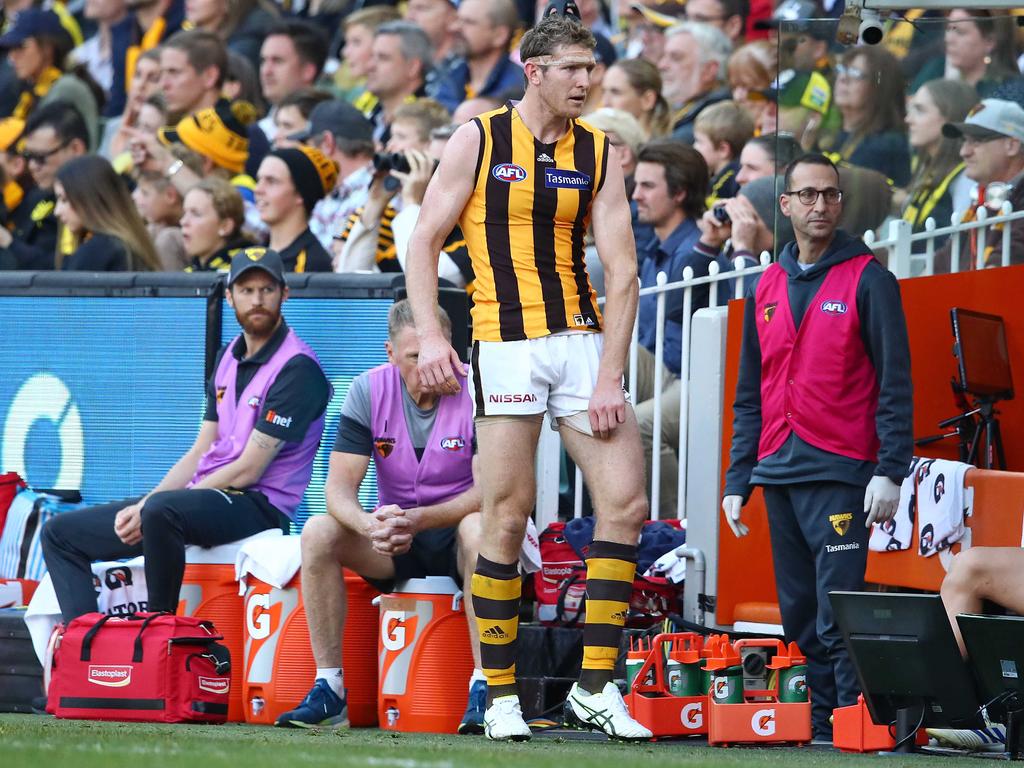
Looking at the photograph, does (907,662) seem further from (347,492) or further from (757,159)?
(757,159)

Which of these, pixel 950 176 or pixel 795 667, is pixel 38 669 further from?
pixel 950 176

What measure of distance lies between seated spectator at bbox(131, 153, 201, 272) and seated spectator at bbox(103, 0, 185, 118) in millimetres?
3942

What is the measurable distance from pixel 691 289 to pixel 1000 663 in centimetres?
→ 305

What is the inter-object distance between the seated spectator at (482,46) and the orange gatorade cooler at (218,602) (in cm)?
506

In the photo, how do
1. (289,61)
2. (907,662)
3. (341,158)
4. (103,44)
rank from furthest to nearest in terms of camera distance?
(103,44)
(289,61)
(341,158)
(907,662)

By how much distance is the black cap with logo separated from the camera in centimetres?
773

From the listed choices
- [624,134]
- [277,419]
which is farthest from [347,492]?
[624,134]

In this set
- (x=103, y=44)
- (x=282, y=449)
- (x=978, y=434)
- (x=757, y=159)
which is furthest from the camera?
(x=103, y=44)

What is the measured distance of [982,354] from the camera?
6.83 m

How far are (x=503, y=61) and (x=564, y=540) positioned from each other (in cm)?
520

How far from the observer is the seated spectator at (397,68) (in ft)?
39.4

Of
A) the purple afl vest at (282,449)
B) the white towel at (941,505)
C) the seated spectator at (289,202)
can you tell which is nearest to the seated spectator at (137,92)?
the seated spectator at (289,202)

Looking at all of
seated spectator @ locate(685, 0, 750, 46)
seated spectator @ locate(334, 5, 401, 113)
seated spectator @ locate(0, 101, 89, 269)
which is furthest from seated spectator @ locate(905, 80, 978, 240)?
seated spectator @ locate(0, 101, 89, 269)

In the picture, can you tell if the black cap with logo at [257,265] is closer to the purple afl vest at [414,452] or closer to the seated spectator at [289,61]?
the purple afl vest at [414,452]
